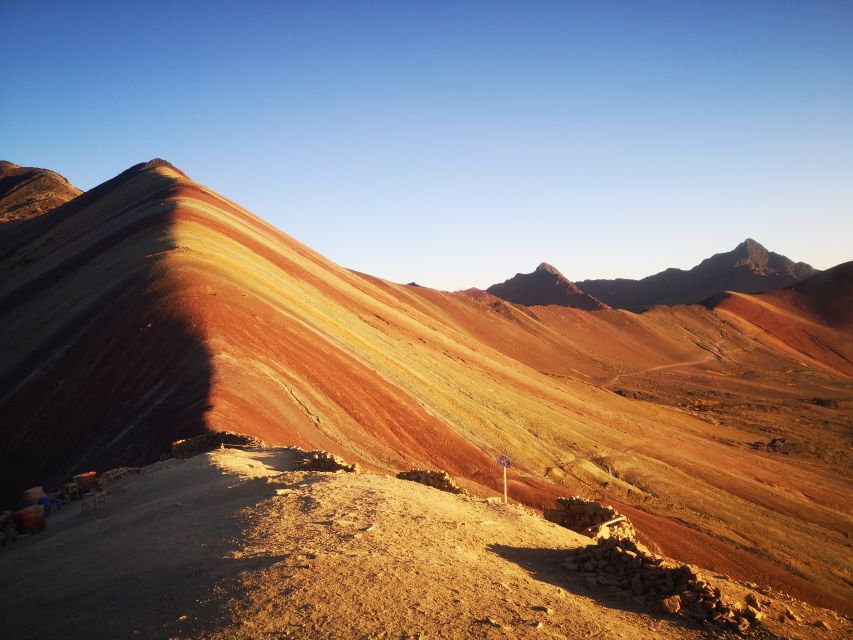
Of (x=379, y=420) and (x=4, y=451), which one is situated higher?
(x=379, y=420)

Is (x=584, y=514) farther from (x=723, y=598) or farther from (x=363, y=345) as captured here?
(x=363, y=345)

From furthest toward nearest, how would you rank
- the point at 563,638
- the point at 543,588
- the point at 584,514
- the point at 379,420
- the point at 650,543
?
the point at 379,420 < the point at 650,543 < the point at 584,514 < the point at 543,588 < the point at 563,638

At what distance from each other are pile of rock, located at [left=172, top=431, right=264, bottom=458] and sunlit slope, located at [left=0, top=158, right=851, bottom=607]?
3.01 feet

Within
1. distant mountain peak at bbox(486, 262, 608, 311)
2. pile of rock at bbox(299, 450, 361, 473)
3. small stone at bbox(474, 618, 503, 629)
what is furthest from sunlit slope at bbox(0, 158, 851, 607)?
distant mountain peak at bbox(486, 262, 608, 311)

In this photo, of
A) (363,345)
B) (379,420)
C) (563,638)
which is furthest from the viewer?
(363,345)

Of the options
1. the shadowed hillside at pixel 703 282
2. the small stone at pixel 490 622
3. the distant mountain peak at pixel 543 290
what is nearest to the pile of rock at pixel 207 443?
the small stone at pixel 490 622

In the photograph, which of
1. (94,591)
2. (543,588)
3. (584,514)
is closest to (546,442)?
(584,514)

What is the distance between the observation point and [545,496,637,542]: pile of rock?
13078 mm

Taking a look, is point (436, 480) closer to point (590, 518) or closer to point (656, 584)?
point (590, 518)

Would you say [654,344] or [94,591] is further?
[654,344]

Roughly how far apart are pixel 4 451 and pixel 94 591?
55.0 feet

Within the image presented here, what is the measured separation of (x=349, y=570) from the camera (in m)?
7.52

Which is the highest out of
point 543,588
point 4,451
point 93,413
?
point 543,588

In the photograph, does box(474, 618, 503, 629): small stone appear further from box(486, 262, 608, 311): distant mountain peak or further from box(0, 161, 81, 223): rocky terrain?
box(486, 262, 608, 311): distant mountain peak
